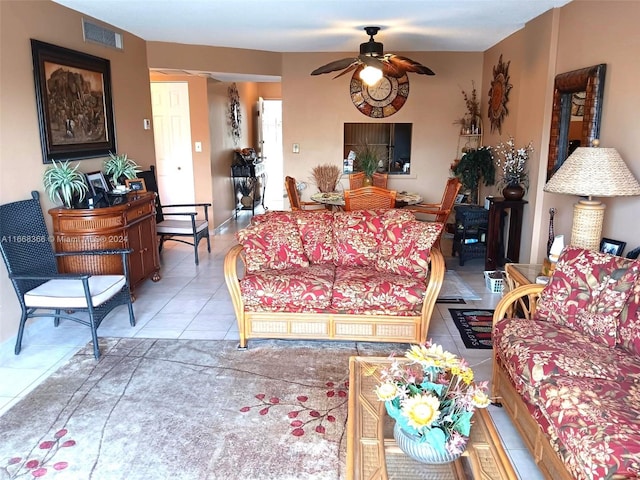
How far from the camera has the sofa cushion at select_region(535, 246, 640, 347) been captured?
2.27 metres

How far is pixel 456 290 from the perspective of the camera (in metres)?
4.55

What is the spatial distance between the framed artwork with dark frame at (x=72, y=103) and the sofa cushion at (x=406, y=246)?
2745 millimetres

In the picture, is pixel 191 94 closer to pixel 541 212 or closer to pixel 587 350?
pixel 541 212

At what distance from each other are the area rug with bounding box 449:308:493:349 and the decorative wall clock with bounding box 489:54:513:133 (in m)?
2.58

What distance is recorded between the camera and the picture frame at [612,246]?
118 inches

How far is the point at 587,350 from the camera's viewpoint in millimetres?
2156

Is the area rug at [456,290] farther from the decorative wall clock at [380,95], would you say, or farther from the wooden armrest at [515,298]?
the decorative wall clock at [380,95]

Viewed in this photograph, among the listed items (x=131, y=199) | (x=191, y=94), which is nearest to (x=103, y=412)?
(x=131, y=199)

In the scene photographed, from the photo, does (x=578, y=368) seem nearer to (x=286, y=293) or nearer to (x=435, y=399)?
(x=435, y=399)

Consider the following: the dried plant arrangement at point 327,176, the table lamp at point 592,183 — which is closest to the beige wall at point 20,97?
the dried plant arrangement at point 327,176

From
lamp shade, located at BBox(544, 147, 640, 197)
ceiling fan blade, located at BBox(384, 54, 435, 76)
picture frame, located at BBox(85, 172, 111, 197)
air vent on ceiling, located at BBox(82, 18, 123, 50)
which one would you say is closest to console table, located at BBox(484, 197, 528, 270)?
ceiling fan blade, located at BBox(384, 54, 435, 76)

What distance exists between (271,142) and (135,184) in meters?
6.05

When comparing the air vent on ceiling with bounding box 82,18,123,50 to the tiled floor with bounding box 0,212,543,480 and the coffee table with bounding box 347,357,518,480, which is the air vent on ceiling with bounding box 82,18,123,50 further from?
the coffee table with bounding box 347,357,518,480

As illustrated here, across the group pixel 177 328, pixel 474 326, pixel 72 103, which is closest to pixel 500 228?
pixel 474 326
